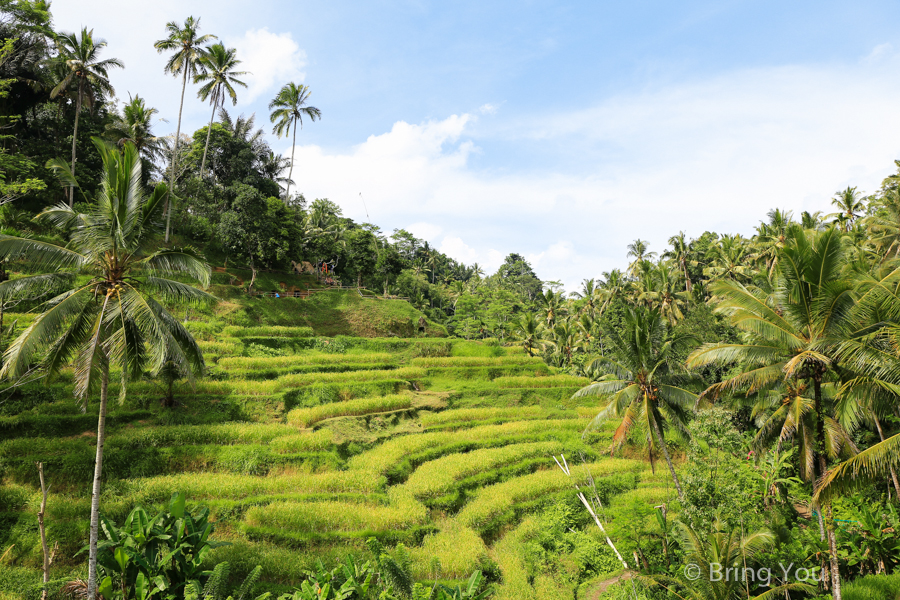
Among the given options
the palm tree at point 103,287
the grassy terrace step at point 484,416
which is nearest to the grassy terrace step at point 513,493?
the grassy terrace step at point 484,416

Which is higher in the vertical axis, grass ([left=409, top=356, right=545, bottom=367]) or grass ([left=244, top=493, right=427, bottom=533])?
grass ([left=409, top=356, right=545, bottom=367])

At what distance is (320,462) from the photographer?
17.9 metres

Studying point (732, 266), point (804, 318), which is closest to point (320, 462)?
point (804, 318)

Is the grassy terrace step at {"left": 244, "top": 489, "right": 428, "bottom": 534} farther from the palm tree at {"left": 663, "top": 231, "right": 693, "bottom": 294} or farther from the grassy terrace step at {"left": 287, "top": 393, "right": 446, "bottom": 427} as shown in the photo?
the palm tree at {"left": 663, "top": 231, "right": 693, "bottom": 294}

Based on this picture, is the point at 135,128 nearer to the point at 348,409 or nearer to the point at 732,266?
the point at 348,409

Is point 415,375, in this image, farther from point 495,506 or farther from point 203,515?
point 203,515

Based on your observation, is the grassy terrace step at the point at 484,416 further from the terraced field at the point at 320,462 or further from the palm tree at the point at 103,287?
the palm tree at the point at 103,287

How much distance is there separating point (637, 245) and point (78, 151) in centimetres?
5924

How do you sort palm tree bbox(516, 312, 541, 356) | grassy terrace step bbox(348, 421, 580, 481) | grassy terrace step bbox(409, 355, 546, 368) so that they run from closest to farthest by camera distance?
1. grassy terrace step bbox(348, 421, 580, 481)
2. grassy terrace step bbox(409, 355, 546, 368)
3. palm tree bbox(516, 312, 541, 356)

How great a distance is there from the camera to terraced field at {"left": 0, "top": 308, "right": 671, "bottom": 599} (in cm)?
1287

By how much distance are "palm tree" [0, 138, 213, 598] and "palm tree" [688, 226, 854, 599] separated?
14745 millimetres

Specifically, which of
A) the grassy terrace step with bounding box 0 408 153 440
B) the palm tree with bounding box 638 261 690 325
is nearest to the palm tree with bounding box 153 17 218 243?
the grassy terrace step with bounding box 0 408 153 440

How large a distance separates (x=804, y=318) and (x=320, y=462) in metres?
17.2

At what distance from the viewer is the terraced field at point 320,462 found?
12.9 metres
